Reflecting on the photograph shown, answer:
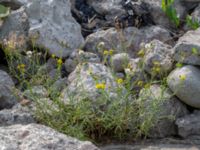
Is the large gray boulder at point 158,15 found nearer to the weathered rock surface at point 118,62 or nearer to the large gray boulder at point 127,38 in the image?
the large gray boulder at point 127,38

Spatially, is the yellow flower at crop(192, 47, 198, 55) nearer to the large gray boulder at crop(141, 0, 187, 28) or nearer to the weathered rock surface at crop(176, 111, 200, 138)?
the weathered rock surface at crop(176, 111, 200, 138)

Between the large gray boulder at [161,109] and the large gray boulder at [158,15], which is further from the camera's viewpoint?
the large gray boulder at [158,15]

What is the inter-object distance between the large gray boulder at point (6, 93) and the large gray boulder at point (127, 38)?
1083 mm

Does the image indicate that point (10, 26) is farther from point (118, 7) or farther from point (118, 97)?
point (118, 97)

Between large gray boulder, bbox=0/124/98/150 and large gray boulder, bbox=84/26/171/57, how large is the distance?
7.83 feet

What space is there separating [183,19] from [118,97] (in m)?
2.19

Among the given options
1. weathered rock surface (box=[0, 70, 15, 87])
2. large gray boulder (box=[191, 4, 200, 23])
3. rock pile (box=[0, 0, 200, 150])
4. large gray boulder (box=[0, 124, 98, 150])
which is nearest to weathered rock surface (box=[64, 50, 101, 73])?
rock pile (box=[0, 0, 200, 150])

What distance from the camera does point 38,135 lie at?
280 cm

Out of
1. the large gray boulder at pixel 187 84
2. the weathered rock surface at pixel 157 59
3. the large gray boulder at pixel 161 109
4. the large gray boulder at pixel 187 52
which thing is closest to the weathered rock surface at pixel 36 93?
the large gray boulder at pixel 161 109

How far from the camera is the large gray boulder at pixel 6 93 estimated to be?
447 cm

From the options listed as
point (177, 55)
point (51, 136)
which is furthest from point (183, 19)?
point (51, 136)

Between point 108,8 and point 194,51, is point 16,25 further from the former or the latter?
point 194,51

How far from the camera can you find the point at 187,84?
438cm

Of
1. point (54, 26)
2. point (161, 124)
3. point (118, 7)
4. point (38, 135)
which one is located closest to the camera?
point (38, 135)
